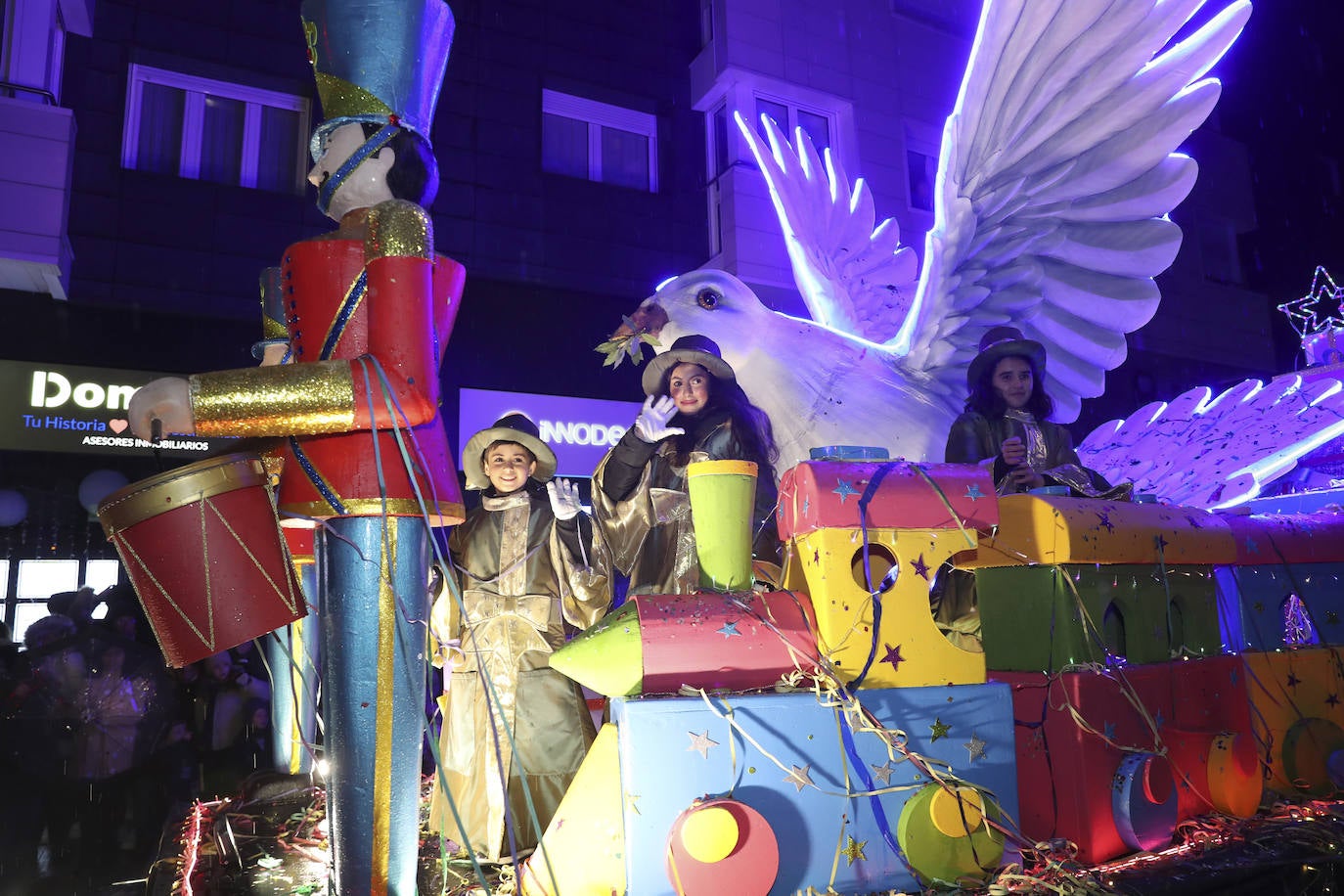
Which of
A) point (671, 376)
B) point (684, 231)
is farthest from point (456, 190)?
point (671, 376)

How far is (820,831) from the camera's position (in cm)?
126

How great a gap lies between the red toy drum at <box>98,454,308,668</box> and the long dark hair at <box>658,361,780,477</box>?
1232 mm

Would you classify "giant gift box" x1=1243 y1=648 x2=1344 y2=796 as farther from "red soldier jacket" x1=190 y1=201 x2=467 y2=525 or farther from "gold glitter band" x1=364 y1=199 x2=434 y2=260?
"gold glitter band" x1=364 y1=199 x2=434 y2=260

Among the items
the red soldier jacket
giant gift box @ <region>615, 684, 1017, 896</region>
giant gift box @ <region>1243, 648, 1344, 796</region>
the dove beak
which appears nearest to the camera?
giant gift box @ <region>615, 684, 1017, 896</region>

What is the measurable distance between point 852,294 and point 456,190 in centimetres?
380

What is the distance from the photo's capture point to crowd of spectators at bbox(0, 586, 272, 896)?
4.15m

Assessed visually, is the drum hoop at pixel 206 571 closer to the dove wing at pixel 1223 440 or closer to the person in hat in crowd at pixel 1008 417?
the person in hat in crowd at pixel 1008 417

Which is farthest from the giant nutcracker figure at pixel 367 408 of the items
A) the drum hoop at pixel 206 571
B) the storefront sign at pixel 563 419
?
the storefront sign at pixel 563 419

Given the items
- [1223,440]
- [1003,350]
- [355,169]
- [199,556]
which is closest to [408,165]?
[355,169]

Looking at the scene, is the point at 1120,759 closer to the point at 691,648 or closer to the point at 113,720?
the point at 691,648

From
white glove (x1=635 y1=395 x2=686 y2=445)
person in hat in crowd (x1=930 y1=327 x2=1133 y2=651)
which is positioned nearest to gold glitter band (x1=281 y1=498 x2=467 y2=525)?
white glove (x1=635 y1=395 x2=686 y2=445)

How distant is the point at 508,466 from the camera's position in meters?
2.53

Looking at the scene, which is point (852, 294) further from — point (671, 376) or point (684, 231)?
point (684, 231)

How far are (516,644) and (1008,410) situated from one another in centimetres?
168
